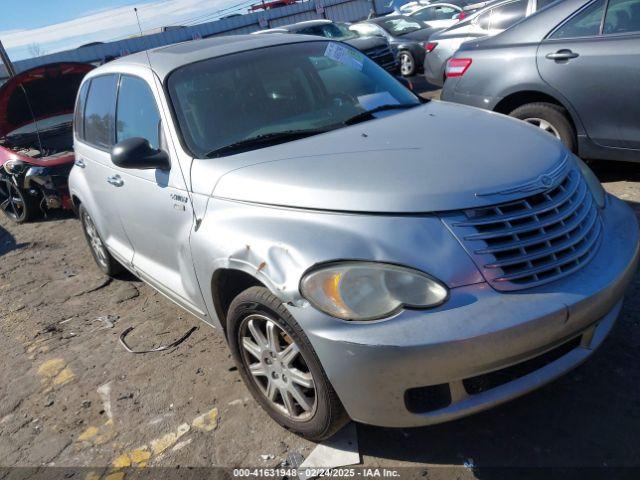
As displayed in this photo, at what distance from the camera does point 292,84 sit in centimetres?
334

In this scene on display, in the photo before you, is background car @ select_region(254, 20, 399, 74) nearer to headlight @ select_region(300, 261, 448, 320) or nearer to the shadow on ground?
the shadow on ground

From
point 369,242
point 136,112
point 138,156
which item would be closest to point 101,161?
point 136,112

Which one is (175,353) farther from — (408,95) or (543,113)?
(543,113)

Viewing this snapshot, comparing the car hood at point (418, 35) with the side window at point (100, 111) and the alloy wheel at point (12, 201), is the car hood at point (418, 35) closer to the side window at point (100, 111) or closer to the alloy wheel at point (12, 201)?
the alloy wheel at point (12, 201)

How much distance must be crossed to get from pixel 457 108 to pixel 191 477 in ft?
7.97

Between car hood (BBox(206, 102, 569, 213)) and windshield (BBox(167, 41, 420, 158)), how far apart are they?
23 cm

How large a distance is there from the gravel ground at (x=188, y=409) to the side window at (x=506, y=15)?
405 cm

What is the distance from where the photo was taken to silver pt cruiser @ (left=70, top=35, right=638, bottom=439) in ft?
6.61

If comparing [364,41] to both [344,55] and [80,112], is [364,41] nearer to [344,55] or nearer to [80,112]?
[80,112]

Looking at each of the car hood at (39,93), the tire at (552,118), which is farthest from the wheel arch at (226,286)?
the car hood at (39,93)

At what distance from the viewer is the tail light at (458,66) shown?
5.16m

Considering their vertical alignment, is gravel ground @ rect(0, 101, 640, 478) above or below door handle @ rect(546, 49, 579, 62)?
below

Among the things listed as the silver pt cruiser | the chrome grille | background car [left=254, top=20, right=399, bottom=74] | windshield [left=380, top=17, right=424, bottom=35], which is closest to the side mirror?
the silver pt cruiser

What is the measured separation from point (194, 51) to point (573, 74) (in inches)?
115
